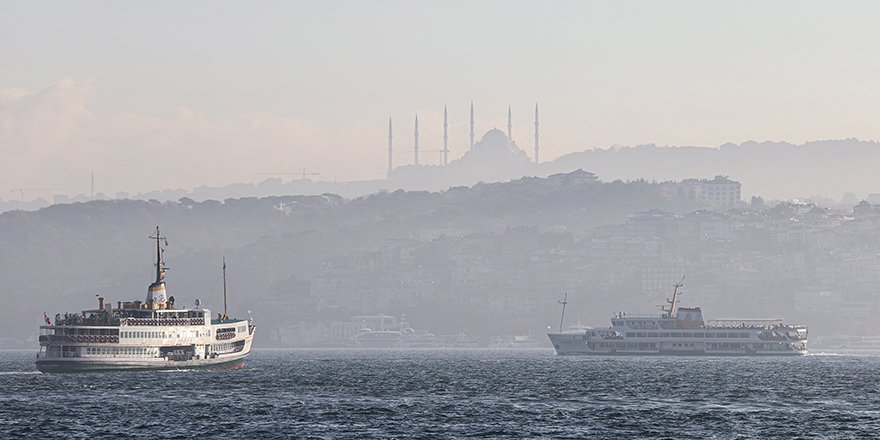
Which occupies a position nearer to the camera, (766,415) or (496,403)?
(766,415)

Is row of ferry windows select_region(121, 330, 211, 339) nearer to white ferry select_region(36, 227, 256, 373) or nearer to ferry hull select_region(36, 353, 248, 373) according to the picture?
white ferry select_region(36, 227, 256, 373)

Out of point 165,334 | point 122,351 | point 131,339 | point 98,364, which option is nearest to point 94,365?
point 98,364

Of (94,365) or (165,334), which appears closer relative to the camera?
(94,365)

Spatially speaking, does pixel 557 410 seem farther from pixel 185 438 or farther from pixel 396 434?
pixel 185 438

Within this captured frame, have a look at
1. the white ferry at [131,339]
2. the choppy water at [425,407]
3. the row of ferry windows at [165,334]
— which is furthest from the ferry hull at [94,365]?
the row of ferry windows at [165,334]

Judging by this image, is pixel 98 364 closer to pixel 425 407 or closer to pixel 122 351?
pixel 122 351

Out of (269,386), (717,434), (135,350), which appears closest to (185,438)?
(717,434)

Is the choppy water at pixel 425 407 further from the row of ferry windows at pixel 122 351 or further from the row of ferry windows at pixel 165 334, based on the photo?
the row of ferry windows at pixel 165 334
